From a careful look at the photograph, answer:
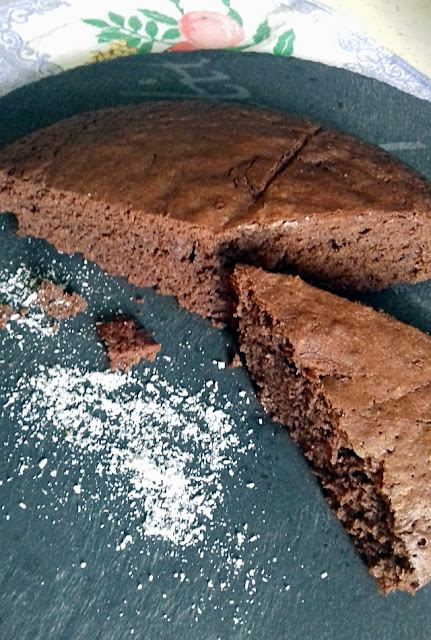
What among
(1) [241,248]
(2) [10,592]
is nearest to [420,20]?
(1) [241,248]

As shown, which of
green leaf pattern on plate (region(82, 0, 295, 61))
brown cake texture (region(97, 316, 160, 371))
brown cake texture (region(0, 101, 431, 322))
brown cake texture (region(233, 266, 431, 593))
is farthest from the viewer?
green leaf pattern on plate (region(82, 0, 295, 61))

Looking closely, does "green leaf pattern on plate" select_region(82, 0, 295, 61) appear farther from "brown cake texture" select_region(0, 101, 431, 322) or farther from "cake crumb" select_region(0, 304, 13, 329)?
"cake crumb" select_region(0, 304, 13, 329)

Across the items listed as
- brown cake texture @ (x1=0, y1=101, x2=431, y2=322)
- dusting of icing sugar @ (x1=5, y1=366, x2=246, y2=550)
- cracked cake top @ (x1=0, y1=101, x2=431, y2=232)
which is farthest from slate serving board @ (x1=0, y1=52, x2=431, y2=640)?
cracked cake top @ (x1=0, y1=101, x2=431, y2=232)

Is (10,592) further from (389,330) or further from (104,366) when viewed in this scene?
(389,330)

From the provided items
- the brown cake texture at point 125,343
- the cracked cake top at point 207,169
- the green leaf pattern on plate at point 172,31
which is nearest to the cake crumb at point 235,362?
the brown cake texture at point 125,343

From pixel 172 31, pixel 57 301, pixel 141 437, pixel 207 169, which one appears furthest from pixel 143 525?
pixel 172 31

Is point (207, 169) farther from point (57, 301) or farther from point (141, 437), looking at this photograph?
point (141, 437)

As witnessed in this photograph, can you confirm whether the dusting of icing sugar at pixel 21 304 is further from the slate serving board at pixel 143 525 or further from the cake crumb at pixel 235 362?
the cake crumb at pixel 235 362
